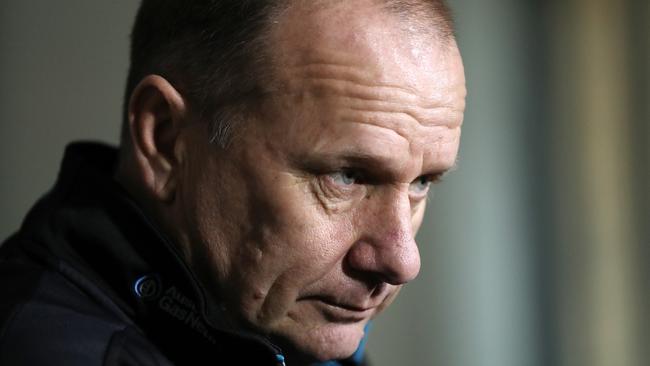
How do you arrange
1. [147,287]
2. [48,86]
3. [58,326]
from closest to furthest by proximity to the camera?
[58,326], [147,287], [48,86]

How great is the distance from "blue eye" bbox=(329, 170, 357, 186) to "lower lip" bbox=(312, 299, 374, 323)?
0.17 meters

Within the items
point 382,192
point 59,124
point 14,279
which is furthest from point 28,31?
point 382,192

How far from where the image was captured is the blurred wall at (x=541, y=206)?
240cm

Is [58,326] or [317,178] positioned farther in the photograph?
[317,178]

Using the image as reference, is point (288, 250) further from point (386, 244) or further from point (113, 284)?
point (113, 284)

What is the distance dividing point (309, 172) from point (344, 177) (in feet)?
0.17

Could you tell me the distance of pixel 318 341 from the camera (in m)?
1.08

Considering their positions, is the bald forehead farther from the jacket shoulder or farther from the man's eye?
the jacket shoulder

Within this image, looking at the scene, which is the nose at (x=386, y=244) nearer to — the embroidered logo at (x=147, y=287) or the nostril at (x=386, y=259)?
the nostril at (x=386, y=259)

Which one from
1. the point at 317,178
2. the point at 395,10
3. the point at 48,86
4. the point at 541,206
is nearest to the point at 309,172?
the point at 317,178

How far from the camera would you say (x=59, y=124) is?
203cm

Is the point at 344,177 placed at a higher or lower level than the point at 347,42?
lower

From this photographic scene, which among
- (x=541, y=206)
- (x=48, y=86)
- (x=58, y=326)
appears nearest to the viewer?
(x=58, y=326)

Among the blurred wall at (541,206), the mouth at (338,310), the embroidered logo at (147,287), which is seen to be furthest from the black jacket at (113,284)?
the blurred wall at (541,206)
